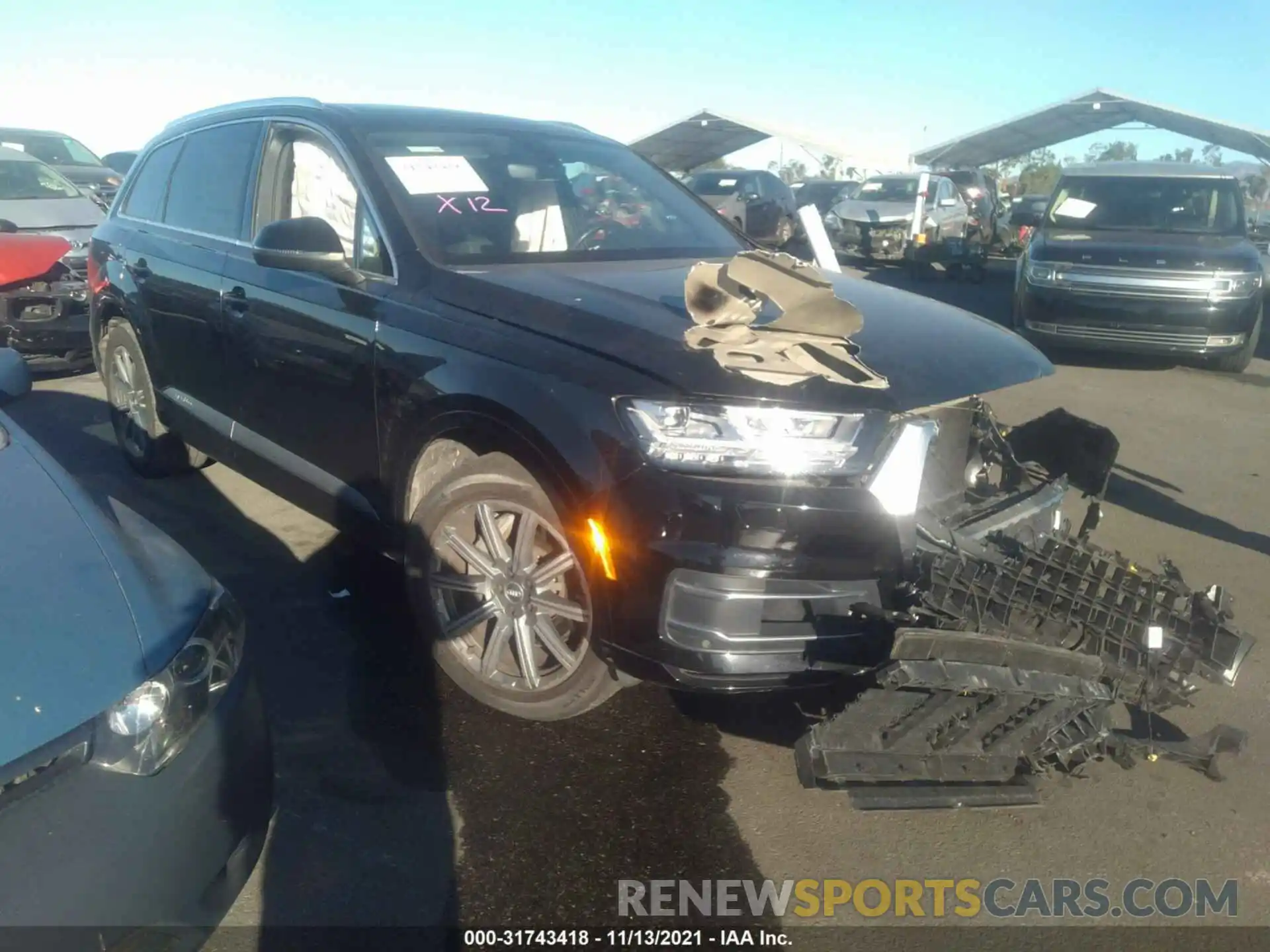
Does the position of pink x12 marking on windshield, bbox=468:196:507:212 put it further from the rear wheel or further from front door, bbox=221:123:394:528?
the rear wheel

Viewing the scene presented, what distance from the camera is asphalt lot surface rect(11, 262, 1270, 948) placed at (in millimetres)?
2525

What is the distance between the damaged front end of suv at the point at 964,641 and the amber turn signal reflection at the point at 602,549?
1.80 ft

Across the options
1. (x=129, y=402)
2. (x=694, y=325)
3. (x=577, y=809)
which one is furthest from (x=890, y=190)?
(x=577, y=809)

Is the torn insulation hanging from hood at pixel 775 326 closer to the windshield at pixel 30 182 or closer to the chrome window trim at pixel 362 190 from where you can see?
the chrome window trim at pixel 362 190

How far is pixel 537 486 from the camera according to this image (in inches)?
114

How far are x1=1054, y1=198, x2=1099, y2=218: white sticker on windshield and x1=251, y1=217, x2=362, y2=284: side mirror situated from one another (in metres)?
8.94

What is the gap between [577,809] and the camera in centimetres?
282

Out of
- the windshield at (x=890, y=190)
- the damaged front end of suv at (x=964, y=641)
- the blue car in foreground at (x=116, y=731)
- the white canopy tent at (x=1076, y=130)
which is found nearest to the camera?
the blue car in foreground at (x=116, y=731)

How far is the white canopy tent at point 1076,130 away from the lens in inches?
968

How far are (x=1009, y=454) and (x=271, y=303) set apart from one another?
8.99ft

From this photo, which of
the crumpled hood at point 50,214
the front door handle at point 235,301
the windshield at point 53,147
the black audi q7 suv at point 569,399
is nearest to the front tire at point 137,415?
the black audi q7 suv at point 569,399

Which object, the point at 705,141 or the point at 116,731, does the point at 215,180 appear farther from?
the point at 705,141

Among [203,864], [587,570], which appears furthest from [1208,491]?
[203,864]

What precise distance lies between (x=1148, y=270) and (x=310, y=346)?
8036 mm
